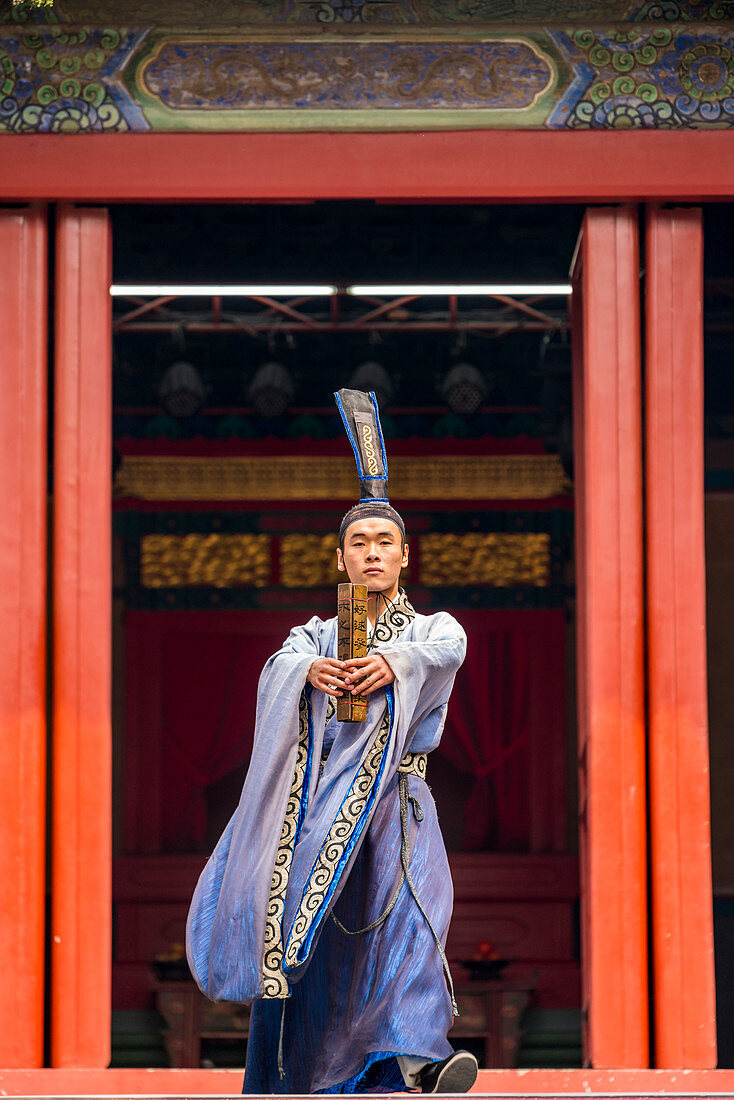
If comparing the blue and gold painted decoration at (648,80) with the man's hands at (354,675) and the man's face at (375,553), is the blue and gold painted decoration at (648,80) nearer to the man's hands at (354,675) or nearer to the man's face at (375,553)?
the man's face at (375,553)

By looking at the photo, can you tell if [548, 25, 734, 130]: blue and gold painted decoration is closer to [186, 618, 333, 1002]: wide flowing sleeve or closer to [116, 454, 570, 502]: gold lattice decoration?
[186, 618, 333, 1002]: wide flowing sleeve

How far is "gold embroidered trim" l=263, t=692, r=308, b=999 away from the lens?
10.9 ft


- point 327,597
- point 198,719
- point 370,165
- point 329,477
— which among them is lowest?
point 198,719

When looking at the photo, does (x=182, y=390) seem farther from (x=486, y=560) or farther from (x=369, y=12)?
(x=369, y=12)

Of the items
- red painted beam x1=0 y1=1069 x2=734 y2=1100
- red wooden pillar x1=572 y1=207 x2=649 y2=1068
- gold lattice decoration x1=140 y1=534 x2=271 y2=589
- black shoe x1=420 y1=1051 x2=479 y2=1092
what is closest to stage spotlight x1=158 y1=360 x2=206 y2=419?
gold lattice decoration x1=140 y1=534 x2=271 y2=589

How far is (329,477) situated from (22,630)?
456 centimetres

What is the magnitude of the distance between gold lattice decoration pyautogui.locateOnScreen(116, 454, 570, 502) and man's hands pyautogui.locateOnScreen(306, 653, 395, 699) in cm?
568

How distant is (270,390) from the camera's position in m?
8.26

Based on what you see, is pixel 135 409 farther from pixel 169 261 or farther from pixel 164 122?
pixel 164 122

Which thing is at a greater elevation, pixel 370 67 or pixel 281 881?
pixel 370 67

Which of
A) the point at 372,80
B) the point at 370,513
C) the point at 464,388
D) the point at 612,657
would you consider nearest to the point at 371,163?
the point at 372,80

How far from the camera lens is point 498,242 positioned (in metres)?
7.61

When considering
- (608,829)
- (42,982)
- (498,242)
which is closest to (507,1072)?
(608,829)

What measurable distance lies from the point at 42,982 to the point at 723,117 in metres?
3.72
